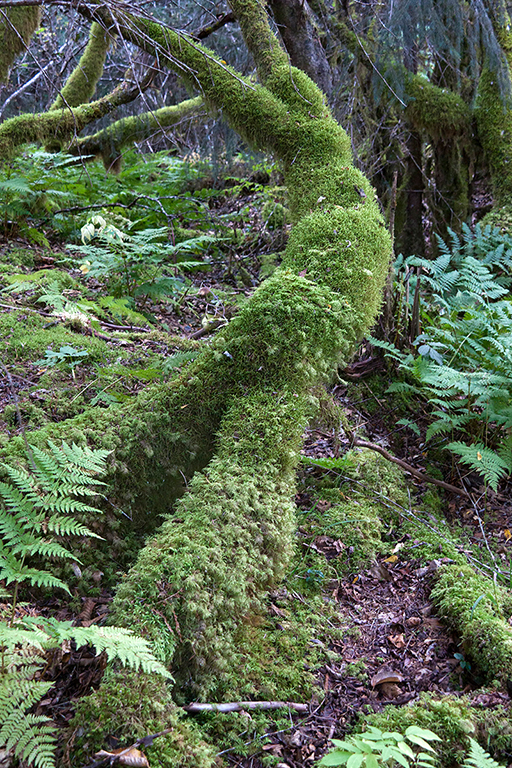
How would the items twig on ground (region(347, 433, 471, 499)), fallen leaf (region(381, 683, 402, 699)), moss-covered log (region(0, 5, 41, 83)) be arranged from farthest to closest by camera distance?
moss-covered log (region(0, 5, 41, 83))
twig on ground (region(347, 433, 471, 499))
fallen leaf (region(381, 683, 402, 699))

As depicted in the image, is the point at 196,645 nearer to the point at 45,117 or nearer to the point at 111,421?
the point at 111,421

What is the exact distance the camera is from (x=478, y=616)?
257 cm

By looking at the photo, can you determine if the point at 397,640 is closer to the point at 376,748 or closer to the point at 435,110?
the point at 376,748

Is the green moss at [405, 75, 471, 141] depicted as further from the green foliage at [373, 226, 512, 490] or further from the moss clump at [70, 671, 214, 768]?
the moss clump at [70, 671, 214, 768]

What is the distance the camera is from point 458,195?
750 centimetres

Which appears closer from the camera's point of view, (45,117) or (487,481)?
(487,481)

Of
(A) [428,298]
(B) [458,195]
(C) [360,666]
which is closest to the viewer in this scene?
(C) [360,666]

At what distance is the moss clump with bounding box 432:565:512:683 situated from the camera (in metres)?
2.38

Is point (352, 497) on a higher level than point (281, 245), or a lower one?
lower

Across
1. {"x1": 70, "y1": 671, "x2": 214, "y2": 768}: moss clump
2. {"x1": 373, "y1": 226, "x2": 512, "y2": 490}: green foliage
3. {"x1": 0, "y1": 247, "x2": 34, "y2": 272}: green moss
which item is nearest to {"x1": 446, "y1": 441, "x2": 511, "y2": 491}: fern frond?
{"x1": 373, "y1": 226, "x2": 512, "y2": 490}: green foliage

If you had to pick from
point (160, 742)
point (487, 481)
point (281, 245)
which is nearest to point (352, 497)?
point (487, 481)

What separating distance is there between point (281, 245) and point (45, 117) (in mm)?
3520

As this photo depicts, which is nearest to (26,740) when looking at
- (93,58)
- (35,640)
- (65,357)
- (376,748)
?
(35,640)

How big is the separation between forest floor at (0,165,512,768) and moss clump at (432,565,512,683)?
0.07 metres
